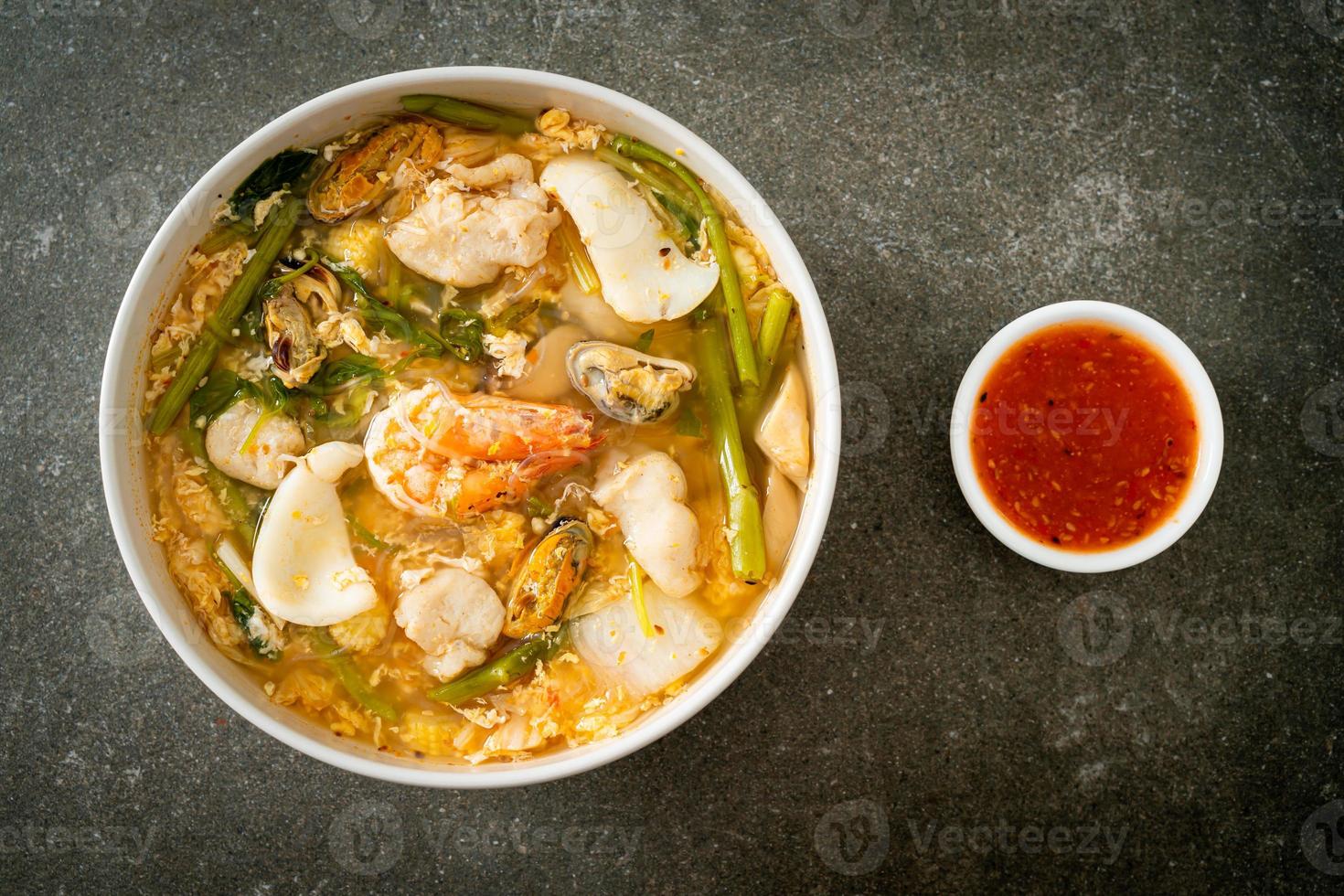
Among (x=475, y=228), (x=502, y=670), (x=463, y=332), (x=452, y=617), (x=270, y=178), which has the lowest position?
(x=502, y=670)

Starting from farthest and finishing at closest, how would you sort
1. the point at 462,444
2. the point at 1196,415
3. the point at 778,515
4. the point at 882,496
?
the point at 882,496 < the point at 1196,415 < the point at 778,515 < the point at 462,444

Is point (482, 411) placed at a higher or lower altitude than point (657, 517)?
higher

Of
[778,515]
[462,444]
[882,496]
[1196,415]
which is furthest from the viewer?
[882,496]

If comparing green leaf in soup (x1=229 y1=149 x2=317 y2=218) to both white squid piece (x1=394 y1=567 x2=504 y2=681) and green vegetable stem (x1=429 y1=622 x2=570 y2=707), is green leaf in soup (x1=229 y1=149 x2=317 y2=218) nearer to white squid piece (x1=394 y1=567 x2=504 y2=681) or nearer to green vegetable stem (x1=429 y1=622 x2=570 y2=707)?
white squid piece (x1=394 y1=567 x2=504 y2=681)

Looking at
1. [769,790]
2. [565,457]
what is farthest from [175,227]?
[769,790]

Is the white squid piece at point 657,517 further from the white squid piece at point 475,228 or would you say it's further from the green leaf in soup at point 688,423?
the white squid piece at point 475,228

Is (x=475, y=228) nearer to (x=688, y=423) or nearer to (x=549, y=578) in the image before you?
(x=688, y=423)

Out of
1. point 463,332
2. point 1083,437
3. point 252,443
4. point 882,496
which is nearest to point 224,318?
point 252,443
